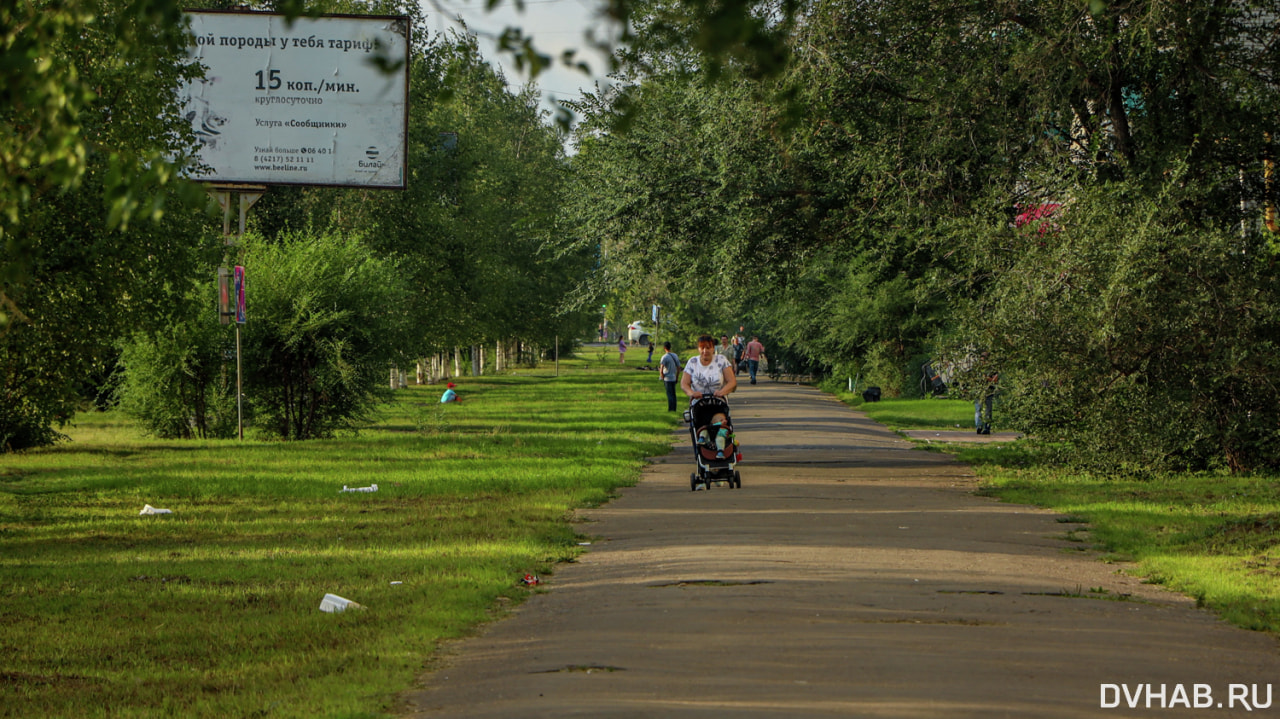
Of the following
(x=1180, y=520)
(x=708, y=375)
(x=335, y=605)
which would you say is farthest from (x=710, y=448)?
(x=335, y=605)

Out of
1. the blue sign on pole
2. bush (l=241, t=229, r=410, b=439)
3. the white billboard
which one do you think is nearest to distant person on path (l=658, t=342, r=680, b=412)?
bush (l=241, t=229, r=410, b=439)

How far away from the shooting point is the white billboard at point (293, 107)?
24.4 metres

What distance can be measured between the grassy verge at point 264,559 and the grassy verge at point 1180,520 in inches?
187

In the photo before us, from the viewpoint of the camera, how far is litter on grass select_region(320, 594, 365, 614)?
886 centimetres

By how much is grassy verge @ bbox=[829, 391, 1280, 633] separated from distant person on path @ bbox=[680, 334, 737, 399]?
3.53 m

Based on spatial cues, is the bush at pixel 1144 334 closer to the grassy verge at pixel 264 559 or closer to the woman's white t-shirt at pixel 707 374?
the woman's white t-shirt at pixel 707 374

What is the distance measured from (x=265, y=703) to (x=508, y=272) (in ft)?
161

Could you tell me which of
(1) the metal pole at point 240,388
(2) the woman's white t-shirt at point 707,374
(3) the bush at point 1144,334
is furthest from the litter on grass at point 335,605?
(1) the metal pole at point 240,388

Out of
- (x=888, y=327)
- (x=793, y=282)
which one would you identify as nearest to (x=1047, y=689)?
(x=793, y=282)

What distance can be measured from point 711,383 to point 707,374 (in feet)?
0.41

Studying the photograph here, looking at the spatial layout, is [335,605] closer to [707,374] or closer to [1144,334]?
[707,374]

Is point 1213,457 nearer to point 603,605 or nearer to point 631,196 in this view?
point 631,196

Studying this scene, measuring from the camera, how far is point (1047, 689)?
→ 647 centimetres

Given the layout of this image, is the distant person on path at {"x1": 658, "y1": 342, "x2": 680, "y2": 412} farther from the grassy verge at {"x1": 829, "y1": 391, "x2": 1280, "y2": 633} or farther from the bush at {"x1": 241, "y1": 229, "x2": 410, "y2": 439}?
the grassy verge at {"x1": 829, "y1": 391, "x2": 1280, "y2": 633}
